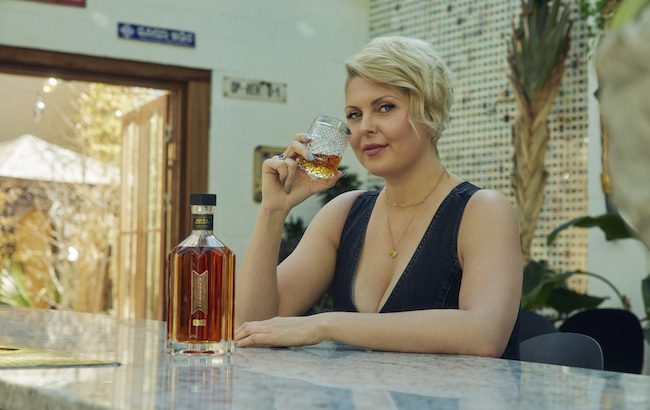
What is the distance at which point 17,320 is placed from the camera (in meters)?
1.76

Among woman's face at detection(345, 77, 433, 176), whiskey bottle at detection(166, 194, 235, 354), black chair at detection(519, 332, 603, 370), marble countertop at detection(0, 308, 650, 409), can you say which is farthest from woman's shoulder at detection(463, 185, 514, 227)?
whiskey bottle at detection(166, 194, 235, 354)

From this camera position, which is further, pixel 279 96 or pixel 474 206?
pixel 279 96

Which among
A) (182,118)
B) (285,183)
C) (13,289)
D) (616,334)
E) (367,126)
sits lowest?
(13,289)

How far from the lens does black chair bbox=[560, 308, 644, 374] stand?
2.78 metres

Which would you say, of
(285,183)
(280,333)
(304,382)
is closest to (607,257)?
(285,183)

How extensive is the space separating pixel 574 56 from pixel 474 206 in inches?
138

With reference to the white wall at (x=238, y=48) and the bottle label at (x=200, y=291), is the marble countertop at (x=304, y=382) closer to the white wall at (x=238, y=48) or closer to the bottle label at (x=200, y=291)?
the bottle label at (x=200, y=291)

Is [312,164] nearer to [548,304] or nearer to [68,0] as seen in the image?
[548,304]

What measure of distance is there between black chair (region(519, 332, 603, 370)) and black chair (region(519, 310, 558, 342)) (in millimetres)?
306

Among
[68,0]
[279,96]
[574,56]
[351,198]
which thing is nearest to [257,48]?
[279,96]

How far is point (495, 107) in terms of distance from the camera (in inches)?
221

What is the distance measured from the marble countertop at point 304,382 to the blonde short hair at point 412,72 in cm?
71

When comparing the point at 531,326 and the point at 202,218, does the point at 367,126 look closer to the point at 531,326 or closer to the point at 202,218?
the point at 202,218

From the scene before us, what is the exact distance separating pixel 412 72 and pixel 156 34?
14.0 feet
